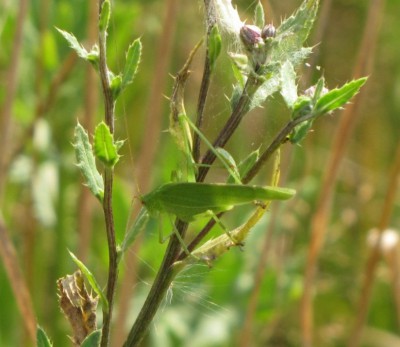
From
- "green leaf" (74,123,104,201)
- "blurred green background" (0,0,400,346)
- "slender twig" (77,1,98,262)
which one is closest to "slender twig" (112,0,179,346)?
"blurred green background" (0,0,400,346)

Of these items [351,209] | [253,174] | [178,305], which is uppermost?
[253,174]

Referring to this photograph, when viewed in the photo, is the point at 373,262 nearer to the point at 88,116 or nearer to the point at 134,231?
the point at 88,116

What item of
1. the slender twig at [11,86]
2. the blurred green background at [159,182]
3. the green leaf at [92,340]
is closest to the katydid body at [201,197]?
the green leaf at [92,340]

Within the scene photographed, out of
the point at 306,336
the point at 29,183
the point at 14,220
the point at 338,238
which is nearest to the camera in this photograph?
the point at 306,336

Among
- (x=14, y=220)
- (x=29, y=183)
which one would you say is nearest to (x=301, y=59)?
(x=29, y=183)

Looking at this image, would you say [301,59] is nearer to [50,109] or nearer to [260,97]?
[260,97]

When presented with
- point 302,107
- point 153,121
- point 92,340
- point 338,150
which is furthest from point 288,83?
point 338,150

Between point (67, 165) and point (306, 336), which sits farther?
point (67, 165)

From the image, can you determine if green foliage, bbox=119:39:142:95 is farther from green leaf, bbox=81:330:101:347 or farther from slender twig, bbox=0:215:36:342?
slender twig, bbox=0:215:36:342

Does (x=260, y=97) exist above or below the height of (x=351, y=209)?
above
